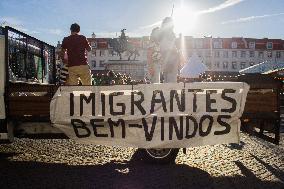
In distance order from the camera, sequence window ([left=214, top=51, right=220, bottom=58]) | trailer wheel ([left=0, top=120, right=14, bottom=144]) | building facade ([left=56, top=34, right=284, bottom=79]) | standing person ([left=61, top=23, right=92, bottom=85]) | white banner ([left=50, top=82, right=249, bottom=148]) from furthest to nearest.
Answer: window ([left=214, top=51, right=220, bottom=58]) → building facade ([left=56, top=34, right=284, bottom=79]) → standing person ([left=61, top=23, right=92, bottom=85]) → trailer wheel ([left=0, top=120, right=14, bottom=144]) → white banner ([left=50, top=82, right=249, bottom=148])

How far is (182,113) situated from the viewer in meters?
5.69

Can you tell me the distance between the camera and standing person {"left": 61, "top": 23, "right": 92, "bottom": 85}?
7785 millimetres

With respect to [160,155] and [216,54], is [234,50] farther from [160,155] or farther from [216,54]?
[160,155]

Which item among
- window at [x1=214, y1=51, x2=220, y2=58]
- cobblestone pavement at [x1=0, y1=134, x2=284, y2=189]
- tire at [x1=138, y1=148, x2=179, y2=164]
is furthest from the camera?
window at [x1=214, y1=51, x2=220, y2=58]

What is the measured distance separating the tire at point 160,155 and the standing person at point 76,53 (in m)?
2.68

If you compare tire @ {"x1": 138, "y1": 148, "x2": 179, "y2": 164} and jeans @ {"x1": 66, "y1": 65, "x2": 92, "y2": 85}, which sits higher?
jeans @ {"x1": 66, "y1": 65, "x2": 92, "y2": 85}

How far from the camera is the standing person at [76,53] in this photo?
25.5ft

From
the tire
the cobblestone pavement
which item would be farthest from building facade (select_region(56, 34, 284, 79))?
the tire

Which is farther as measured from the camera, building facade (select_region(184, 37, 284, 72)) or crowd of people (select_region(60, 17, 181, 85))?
building facade (select_region(184, 37, 284, 72))

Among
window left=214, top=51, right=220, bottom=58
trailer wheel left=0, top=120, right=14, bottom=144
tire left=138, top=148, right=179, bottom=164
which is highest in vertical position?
window left=214, top=51, right=220, bottom=58

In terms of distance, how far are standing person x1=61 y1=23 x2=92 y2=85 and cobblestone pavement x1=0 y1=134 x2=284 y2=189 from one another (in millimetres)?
1505

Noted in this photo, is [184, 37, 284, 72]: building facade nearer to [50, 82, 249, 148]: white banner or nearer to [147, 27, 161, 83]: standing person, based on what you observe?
[147, 27, 161, 83]: standing person

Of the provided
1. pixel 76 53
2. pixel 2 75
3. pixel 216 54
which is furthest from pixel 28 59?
pixel 216 54

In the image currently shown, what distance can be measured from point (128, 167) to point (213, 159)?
156 centimetres
